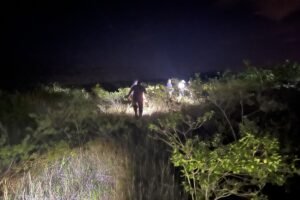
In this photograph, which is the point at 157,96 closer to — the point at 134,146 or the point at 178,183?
the point at 134,146

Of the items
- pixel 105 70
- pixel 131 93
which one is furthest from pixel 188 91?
pixel 105 70

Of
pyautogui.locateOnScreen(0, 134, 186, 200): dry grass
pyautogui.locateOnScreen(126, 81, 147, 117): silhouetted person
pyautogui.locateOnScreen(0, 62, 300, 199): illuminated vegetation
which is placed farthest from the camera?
pyautogui.locateOnScreen(126, 81, 147, 117): silhouetted person

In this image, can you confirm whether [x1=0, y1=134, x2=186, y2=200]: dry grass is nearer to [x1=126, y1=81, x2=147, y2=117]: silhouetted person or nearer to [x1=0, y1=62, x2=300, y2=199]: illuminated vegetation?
[x1=0, y1=62, x2=300, y2=199]: illuminated vegetation

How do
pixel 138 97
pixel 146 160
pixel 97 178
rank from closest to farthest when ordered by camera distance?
1. pixel 97 178
2. pixel 146 160
3. pixel 138 97

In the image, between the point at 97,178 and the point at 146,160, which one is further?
the point at 146,160

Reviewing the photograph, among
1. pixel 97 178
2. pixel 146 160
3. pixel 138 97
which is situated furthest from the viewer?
pixel 138 97

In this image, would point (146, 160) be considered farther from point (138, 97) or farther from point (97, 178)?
point (138, 97)

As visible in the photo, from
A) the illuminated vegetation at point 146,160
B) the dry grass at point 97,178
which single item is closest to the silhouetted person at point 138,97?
the illuminated vegetation at point 146,160

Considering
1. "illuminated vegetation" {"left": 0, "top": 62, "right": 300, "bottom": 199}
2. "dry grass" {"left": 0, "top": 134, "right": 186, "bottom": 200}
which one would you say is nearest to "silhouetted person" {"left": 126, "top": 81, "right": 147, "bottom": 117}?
"illuminated vegetation" {"left": 0, "top": 62, "right": 300, "bottom": 199}

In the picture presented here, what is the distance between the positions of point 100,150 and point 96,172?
3.84 ft

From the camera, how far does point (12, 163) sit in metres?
6.51

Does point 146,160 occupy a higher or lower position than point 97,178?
higher

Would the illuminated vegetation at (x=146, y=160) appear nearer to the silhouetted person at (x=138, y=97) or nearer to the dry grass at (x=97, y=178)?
the dry grass at (x=97, y=178)

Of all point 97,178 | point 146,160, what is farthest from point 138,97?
point 97,178
